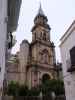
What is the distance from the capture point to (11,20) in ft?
22.3

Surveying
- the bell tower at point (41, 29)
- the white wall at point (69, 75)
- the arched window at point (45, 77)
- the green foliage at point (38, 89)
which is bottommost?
the green foliage at point (38, 89)

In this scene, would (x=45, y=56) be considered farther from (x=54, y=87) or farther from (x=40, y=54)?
(x=54, y=87)

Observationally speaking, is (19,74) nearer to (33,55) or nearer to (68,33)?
(33,55)

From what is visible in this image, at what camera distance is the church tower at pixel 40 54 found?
27031 millimetres

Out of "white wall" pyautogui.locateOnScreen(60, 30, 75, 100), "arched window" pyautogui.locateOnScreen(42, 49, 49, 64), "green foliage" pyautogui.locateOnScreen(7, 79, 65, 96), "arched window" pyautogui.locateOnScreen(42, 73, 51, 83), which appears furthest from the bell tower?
"white wall" pyautogui.locateOnScreen(60, 30, 75, 100)

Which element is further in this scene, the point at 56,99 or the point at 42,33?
the point at 42,33

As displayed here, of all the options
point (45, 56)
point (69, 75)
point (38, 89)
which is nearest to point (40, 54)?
point (45, 56)

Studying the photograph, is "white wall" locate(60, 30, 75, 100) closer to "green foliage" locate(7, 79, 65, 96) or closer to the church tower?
"green foliage" locate(7, 79, 65, 96)

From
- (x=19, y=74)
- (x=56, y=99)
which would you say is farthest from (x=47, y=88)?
(x=19, y=74)

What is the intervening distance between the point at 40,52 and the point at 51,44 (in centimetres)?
318

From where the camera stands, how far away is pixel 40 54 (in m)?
29.7

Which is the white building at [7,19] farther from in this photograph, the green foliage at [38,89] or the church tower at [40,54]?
the church tower at [40,54]

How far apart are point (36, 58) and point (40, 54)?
136 cm

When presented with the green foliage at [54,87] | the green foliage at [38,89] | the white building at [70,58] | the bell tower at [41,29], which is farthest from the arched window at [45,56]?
the white building at [70,58]
